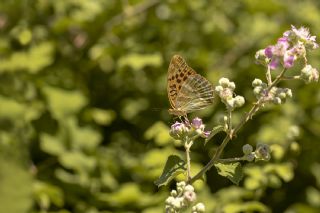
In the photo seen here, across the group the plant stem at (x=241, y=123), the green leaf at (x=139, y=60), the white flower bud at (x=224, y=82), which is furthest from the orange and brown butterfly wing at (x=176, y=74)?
the green leaf at (x=139, y=60)

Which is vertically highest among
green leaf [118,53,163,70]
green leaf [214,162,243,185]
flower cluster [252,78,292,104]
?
green leaf [118,53,163,70]

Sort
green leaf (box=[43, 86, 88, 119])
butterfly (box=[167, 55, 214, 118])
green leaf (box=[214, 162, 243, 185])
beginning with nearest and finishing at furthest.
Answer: green leaf (box=[214, 162, 243, 185]) → butterfly (box=[167, 55, 214, 118]) → green leaf (box=[43, 86, 88, 119])

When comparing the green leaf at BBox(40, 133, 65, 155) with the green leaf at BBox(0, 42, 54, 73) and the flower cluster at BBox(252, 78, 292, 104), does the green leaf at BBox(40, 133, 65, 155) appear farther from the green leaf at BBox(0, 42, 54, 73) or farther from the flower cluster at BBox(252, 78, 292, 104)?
the flower cluster at BBox(252, 78, 292, 104)

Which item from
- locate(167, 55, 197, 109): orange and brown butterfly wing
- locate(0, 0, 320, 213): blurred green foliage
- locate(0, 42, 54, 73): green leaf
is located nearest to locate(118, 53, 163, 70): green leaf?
locate(0, 0, 320, 213): blurred green foliage

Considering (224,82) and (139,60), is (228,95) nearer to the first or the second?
(224,82)

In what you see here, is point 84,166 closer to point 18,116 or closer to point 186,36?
point 18,116

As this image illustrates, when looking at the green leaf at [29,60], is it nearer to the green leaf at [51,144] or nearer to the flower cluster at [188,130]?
the green leaf at [51,144]

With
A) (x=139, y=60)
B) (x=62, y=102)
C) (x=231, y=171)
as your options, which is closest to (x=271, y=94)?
(x=231, y=171)

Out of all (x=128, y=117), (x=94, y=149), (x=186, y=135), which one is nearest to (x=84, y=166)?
(x=94, y=149)
